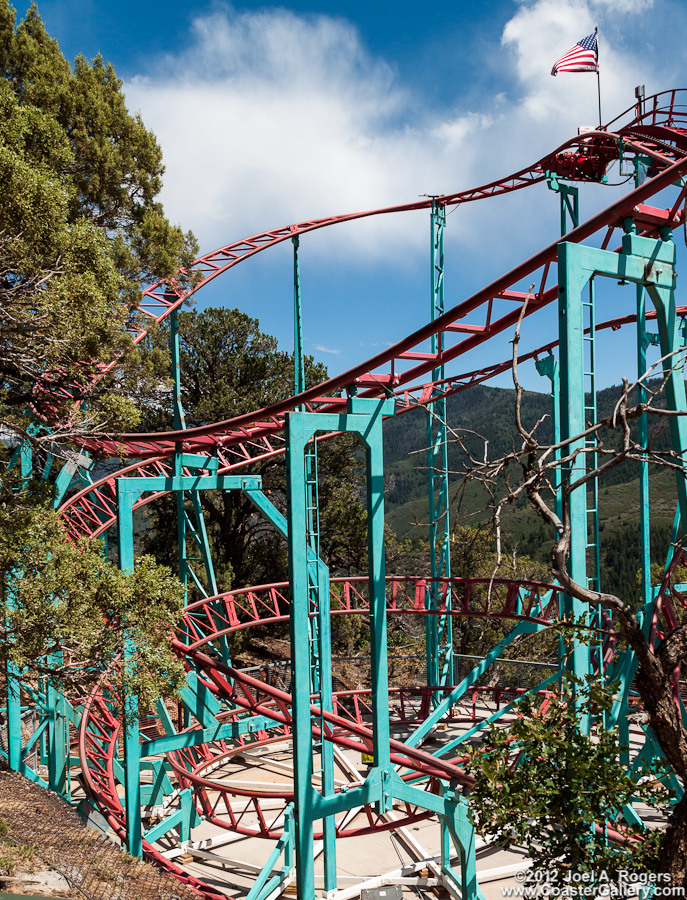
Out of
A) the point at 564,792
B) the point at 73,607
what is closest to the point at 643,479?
the point at 564,792

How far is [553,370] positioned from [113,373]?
707 centimetres

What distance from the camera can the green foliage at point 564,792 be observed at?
11.7ft

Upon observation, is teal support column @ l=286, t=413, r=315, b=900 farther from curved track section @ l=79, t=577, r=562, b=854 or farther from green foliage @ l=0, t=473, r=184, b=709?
green foliage @ l=0, t=473, r=184, b=709

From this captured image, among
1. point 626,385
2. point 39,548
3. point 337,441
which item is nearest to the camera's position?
point 626,385

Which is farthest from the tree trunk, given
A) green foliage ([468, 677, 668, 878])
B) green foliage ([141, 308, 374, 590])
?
green foliage ([141, 308, 374, 590])

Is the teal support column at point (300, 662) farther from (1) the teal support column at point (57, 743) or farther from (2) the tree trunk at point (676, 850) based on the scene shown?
(1) the teal support column at point (57, 743)

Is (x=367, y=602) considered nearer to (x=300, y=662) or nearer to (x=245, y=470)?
(x=300, y=662)

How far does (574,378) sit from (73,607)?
544 centimetres

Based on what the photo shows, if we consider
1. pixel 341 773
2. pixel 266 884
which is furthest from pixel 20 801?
pixel 341 773

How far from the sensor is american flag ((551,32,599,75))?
11852mm

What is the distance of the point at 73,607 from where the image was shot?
23.3 ft

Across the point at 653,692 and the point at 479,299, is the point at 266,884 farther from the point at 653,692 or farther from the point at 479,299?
the point at 479,299

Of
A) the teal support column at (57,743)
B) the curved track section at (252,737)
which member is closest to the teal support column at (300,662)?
the curved track section at (252,737)

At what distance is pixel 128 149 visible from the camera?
13.2 meters
